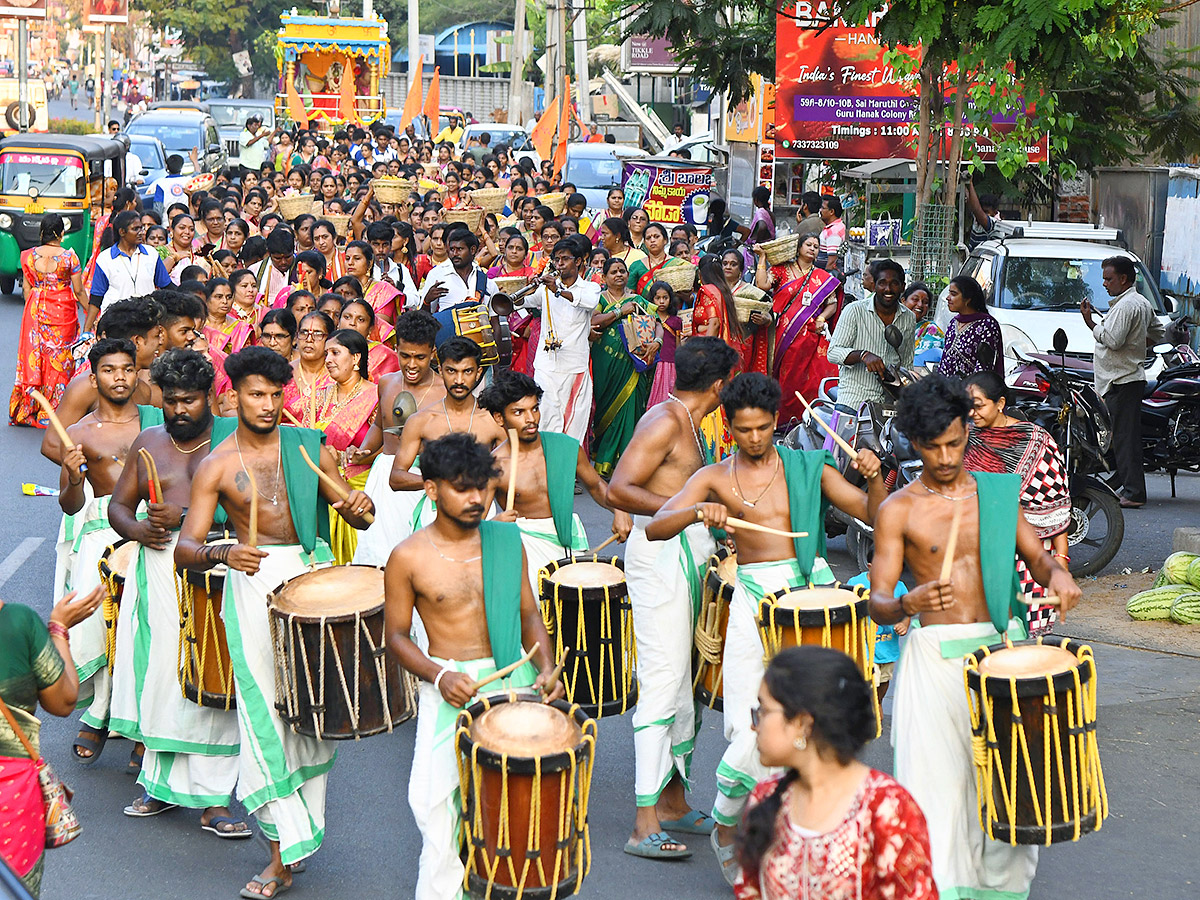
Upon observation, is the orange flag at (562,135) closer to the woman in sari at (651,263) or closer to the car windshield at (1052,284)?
the woman in sari at (651,263)

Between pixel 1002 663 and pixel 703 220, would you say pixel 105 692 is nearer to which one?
pixel 1002 663

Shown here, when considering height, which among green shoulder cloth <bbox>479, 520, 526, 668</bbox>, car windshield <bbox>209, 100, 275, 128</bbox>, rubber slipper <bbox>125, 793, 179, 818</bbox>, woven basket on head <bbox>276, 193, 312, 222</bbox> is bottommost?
rubber slipper <bbox>125, 793, 179, 818</bbox>

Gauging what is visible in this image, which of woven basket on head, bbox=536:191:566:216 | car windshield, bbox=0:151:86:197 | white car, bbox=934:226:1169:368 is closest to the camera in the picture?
white car, bbox=934:226:1169:368

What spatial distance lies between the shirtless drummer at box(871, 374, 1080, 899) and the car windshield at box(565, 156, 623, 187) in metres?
22.8

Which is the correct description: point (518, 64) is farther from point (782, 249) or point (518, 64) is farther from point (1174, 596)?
point (1174, 596)

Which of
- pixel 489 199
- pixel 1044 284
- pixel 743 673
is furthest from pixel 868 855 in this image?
pixel 489 199

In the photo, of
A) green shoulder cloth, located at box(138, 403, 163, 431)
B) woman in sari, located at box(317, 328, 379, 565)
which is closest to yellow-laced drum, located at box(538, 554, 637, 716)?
green shoulder cloth, located at box(138, 403, 163, 431)

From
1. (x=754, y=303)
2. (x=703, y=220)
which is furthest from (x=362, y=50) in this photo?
A: (x=754, y=303)

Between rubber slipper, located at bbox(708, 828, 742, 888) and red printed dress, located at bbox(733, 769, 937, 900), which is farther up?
red printed dress, located at bbox(733, 769, 937, 900)

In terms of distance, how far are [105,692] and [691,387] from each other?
Result: 278cm

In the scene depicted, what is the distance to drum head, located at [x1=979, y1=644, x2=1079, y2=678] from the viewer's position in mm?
4680

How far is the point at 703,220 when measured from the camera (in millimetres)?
20469

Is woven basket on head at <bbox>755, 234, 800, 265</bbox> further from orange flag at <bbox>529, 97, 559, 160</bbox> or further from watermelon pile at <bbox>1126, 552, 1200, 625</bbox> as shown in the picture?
orange flag at <bbox>529, 97, 559, 160</bbox>

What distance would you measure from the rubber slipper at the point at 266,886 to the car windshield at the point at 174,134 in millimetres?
30912
